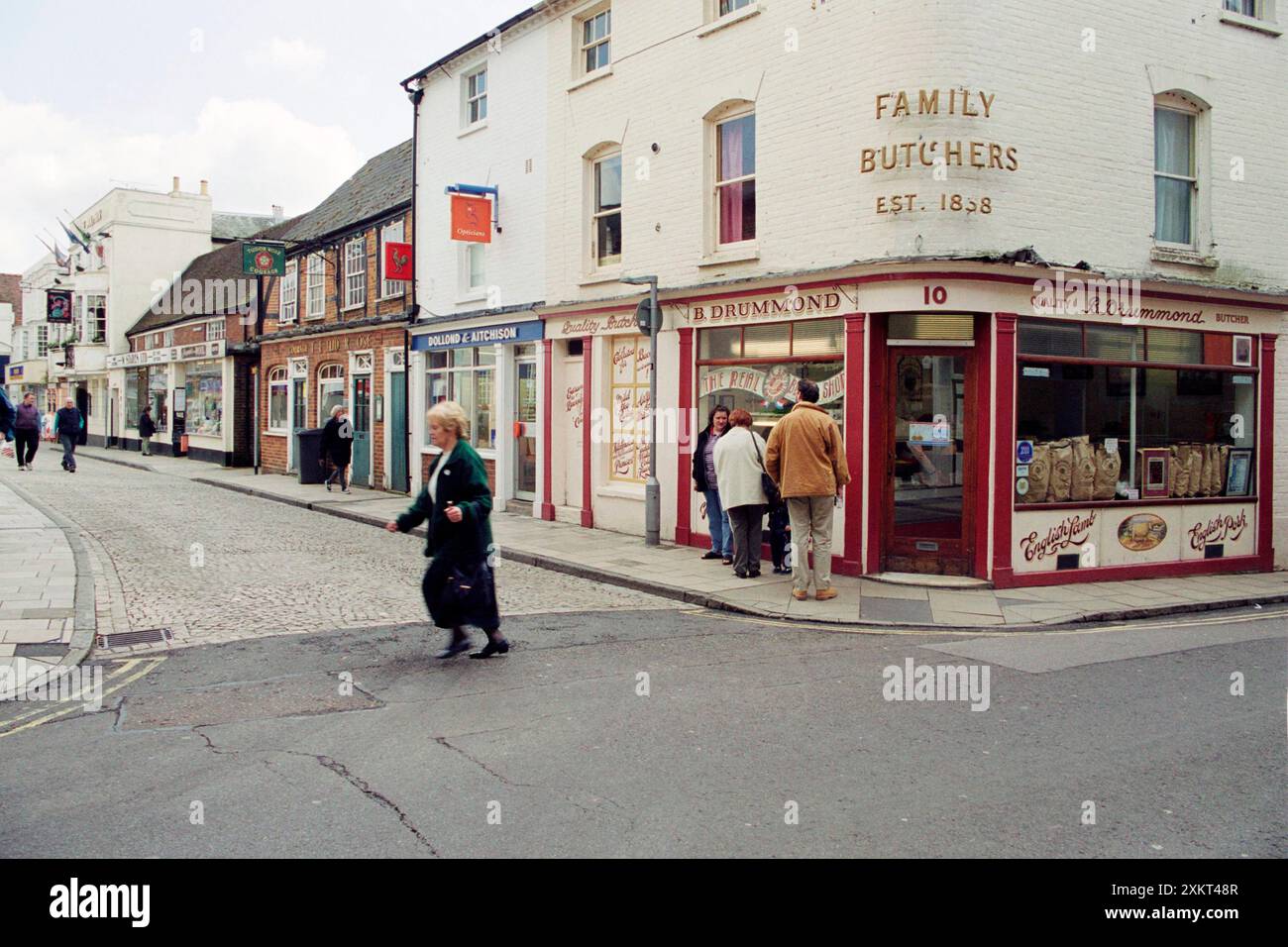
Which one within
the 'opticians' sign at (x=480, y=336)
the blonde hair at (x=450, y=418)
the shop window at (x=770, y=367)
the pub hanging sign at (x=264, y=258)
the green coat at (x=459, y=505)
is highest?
the pub hanging sign at (x=264, y=258)

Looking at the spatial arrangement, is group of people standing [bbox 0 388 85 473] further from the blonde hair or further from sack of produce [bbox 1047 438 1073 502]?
sack of produce [bbox 1047 438 1073 502]

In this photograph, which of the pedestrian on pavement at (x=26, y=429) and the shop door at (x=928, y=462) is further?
the pedestrian on pavement at (x=26, y=429)

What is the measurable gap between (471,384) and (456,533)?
40.7ft

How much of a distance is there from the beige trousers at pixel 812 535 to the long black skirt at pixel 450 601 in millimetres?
3909

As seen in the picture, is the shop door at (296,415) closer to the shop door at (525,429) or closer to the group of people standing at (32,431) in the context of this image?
the group of people standing at (32,431)

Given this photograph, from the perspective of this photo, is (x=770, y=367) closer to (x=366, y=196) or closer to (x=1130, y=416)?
(x=1130, y=416)

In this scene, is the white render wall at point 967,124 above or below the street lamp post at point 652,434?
above

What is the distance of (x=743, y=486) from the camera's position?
11602 mm

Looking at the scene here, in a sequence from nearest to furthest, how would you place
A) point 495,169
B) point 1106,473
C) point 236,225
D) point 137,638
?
point 137,638, point 1106,473, point 495,169, point 236,225

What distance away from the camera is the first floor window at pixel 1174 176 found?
512 inches

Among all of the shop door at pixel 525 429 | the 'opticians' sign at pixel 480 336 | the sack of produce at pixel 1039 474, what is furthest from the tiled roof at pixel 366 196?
the sack of produce at pixel 1039 474

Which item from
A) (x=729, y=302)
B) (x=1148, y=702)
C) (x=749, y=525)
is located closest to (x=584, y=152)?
(x=729, y=302)

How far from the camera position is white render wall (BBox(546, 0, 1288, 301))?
11500mm

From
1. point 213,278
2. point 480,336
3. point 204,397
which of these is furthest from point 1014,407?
point 213,278
